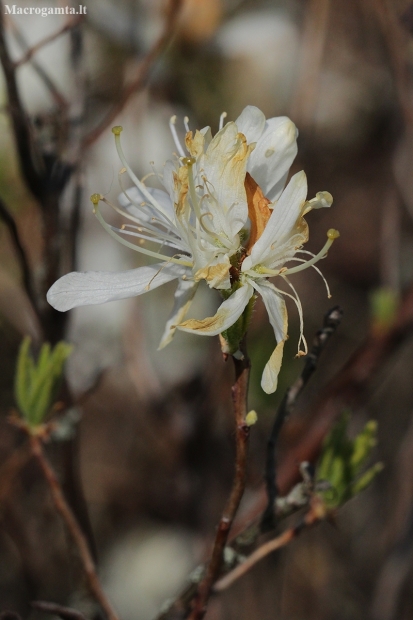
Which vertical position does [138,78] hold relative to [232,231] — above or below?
above

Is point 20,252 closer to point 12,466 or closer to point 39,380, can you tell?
point 39,380

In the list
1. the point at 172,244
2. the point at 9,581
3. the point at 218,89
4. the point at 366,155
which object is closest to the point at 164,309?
the point at 218,89

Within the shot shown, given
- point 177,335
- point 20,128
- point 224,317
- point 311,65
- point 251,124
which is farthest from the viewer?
point 177,335

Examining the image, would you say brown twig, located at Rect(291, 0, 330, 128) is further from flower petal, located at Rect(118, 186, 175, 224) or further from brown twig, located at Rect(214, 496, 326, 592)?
brown twig, located at Rect(214, 496, 326, 592)

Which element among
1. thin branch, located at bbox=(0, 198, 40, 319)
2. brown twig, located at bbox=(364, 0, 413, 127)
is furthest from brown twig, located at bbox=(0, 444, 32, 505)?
brown twig, located at bbox=(364, 0, 413, 127)

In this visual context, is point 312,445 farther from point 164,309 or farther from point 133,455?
point 133,455

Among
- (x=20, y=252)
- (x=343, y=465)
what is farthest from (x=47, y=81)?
(x=343, y=465)
